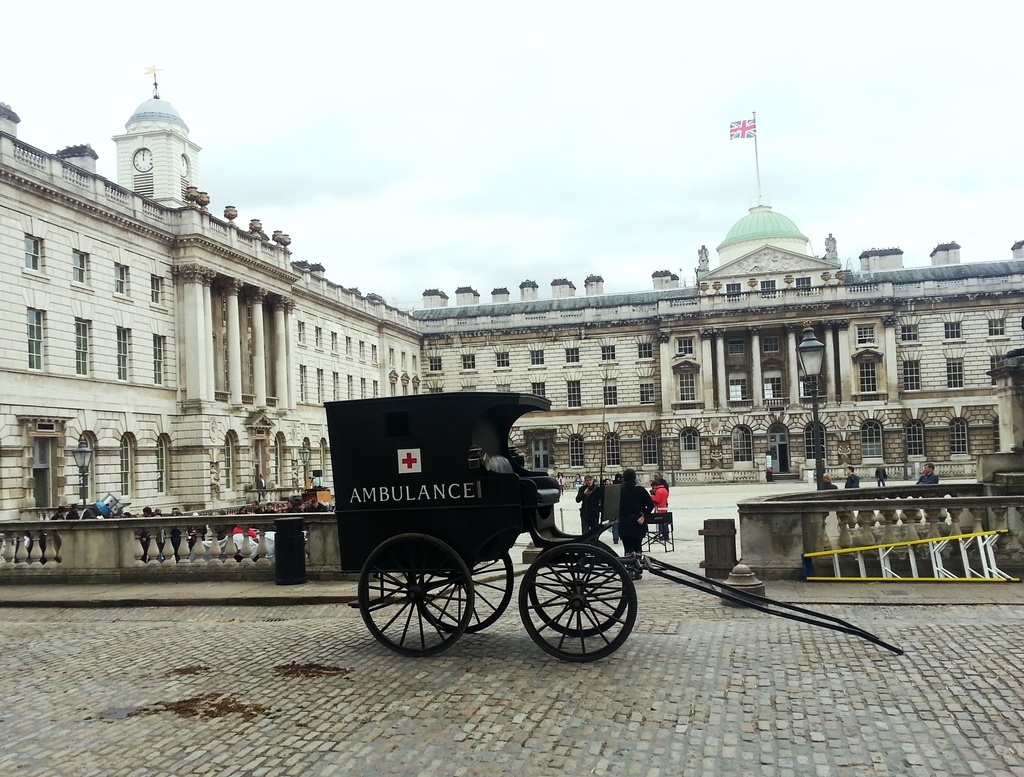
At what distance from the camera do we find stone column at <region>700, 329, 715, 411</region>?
65.0 m

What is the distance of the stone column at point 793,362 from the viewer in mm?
63312

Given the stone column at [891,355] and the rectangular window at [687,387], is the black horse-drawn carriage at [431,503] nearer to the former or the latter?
the rectangular window at [687,387]

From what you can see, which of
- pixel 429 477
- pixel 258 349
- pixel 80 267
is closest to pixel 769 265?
pixel 258 349

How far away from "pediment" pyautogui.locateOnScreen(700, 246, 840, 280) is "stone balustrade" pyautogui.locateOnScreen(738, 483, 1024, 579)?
181ft

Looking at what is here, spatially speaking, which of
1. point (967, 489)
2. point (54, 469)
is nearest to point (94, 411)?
point (54, 469)

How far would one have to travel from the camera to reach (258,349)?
43.8m

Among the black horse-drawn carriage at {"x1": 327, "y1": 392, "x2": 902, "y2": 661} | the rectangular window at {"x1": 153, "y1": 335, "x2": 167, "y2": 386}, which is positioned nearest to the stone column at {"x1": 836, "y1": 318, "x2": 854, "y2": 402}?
the rectangular window at {"x1": 153, "y1": 335, "x2": 167, "y2": 386}

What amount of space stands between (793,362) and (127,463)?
4562 centimetres

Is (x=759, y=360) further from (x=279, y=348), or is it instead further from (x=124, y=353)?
(x=124, y=353)

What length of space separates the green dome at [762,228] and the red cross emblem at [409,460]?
63464 millimetres

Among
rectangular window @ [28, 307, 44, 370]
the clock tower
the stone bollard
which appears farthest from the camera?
the clock tower

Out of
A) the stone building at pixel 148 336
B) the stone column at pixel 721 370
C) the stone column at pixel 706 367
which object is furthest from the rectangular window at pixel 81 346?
the stone column at pixel 721 370

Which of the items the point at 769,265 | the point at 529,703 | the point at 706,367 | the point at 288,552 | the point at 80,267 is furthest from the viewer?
the point at 769,265

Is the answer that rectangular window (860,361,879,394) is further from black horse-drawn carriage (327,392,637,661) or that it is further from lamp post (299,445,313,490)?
black horse-drawn carriage (327,392,637,661)
